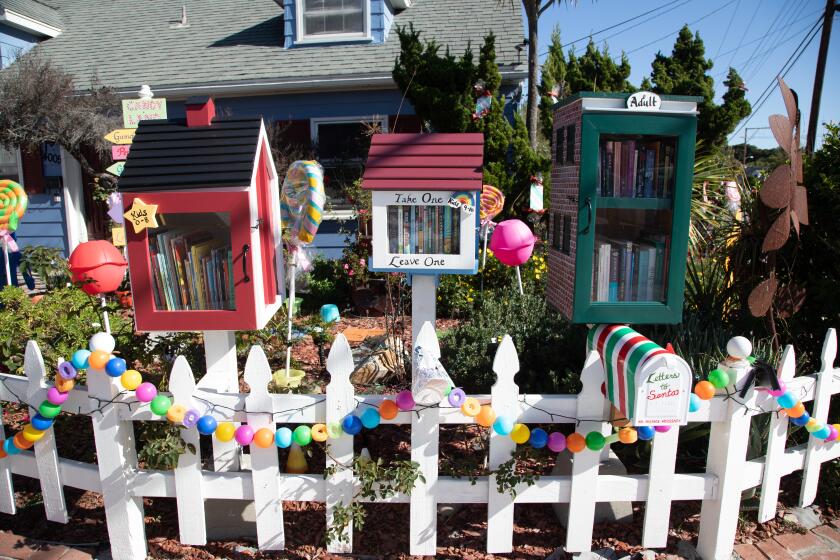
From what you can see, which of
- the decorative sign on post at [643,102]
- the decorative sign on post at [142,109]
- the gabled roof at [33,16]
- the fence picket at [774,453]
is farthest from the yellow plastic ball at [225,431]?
the gabled roof at [33,16]

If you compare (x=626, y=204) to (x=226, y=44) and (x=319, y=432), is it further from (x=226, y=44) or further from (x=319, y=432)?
(x=226, y=44)

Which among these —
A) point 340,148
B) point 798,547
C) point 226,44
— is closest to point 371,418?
point 798,547

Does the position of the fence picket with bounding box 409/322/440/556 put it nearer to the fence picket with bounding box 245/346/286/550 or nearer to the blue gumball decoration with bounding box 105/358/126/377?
the fence picket with bounding box 245/346/286/550

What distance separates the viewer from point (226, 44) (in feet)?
32.9

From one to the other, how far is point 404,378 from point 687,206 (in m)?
2.14

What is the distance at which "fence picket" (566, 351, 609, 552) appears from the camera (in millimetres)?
2318

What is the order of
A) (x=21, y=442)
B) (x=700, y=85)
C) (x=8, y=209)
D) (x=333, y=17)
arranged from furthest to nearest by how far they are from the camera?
(x=700, y=85)
(x=333, y=17)
(x=8, y=209)
(x=21, y=442)

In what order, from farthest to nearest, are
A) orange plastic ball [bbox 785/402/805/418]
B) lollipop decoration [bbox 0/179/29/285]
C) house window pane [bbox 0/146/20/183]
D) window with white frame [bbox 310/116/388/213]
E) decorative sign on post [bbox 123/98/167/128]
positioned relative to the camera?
house window pane [bbox 0/146/20/183]
window with white frame [bbox 310/116/388/213]
lollipop decoration [bbox 0/179/29/285]
decorative sign on post [bbox 123/98/167/128]
orange plastic ball [bbox 785/402/805/418]

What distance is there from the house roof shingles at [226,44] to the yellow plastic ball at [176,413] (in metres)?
7.14

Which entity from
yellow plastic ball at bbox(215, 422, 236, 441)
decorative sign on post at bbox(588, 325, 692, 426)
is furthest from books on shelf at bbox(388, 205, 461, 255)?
yellow plastic ball at bbox(215, 422, 236, 441)

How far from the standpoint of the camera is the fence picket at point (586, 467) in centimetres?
232

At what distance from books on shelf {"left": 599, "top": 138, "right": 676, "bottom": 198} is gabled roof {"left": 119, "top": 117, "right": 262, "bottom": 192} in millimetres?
1513

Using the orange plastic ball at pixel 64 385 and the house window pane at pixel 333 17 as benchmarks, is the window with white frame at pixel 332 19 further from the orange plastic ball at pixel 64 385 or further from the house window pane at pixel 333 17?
the orange plastic ball at pixel 64 385

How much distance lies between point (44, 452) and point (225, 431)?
0.95 meters
